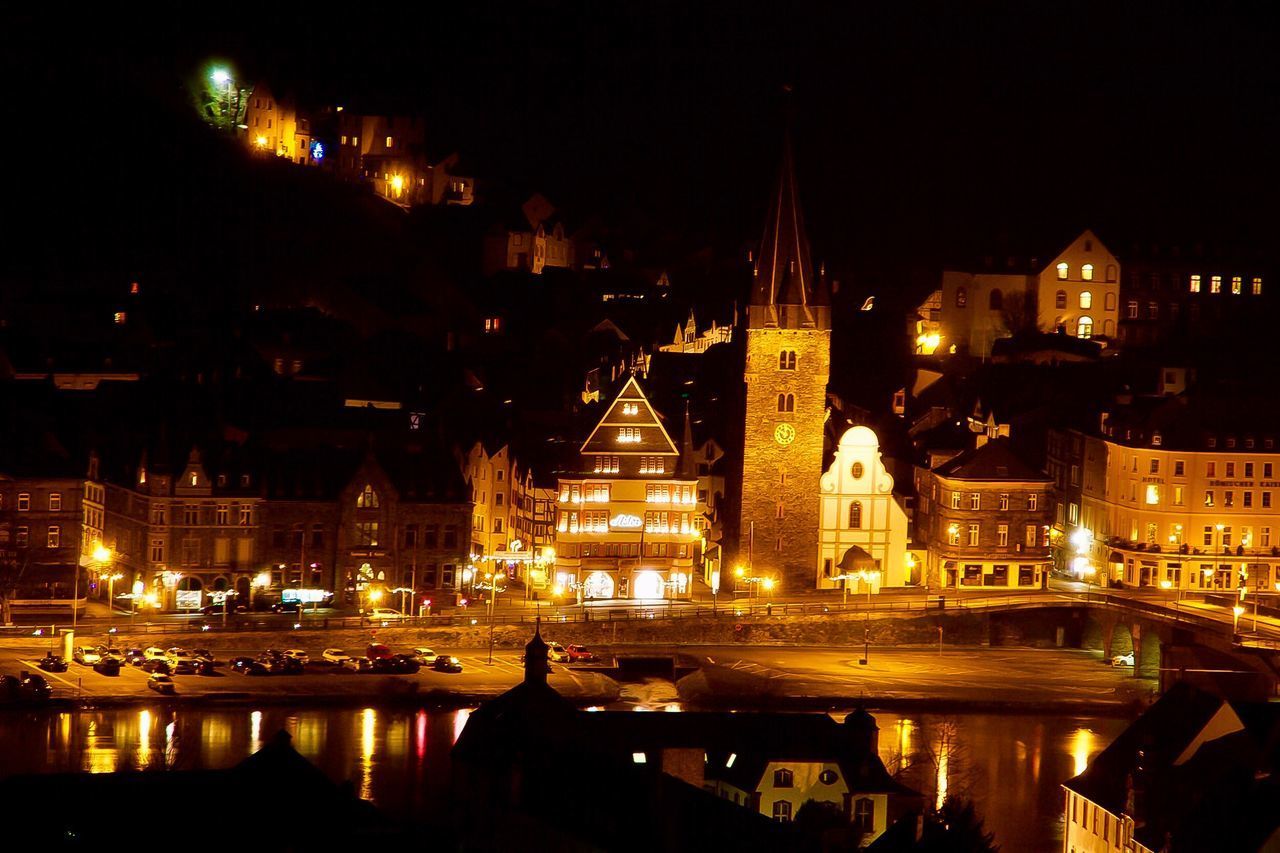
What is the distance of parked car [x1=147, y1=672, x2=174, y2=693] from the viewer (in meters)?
67.9

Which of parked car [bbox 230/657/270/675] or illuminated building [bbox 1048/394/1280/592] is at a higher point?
illuminated building [bbox 1048/394/1280/592]

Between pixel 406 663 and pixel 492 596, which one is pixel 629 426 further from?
pixel 406 663

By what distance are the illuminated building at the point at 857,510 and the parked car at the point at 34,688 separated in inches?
962

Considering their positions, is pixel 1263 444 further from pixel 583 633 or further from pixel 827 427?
pixel 583 633

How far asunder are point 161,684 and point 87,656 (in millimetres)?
3201

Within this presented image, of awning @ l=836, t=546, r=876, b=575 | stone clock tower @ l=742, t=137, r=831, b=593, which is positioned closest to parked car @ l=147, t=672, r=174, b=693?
stone clock tower @ l=742, t=137, r=831, b=593

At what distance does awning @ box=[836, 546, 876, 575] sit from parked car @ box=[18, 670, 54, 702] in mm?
24706

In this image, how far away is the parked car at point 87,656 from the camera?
70250 millimetres

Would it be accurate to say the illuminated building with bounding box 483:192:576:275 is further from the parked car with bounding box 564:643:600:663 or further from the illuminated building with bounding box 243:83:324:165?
the parked car with bounding box 564:643:600:663

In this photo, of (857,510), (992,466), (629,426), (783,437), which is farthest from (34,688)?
(992,466)

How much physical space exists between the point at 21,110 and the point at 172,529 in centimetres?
6062

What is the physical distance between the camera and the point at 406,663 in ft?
237

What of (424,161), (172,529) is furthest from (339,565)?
(424,161)

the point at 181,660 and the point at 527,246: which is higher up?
the point at 527,246
